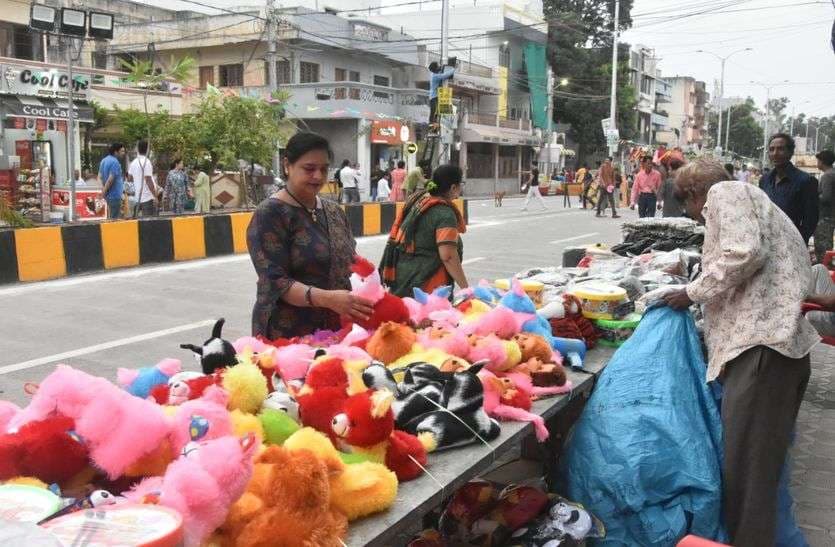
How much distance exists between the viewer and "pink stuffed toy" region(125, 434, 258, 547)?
1.49 metres

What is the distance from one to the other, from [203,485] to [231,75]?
36.0m

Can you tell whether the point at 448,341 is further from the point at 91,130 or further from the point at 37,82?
the point at 91,130

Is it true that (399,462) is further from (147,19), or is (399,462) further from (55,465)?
(147,19)

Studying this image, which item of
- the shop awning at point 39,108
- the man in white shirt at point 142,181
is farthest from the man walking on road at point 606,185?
the shop awning at point 39,108

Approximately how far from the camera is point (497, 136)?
4272cm

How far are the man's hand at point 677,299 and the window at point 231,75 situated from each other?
34.0 meters

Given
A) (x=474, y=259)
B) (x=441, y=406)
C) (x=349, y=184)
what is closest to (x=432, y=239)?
(x=441, y=406)

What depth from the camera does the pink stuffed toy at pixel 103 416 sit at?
1.66 metres

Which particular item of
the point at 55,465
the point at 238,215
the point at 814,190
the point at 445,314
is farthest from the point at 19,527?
the point at 238,215

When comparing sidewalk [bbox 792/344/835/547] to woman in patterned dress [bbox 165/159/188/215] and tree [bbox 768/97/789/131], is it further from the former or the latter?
tree [bbox 768/97/789/131]

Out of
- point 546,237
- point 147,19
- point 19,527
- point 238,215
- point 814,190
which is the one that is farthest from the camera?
point 147,19

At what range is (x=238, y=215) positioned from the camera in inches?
514

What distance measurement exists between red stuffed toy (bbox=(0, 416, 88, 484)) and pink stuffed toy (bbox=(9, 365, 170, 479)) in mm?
→ 31

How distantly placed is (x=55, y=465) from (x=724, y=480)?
250cm
